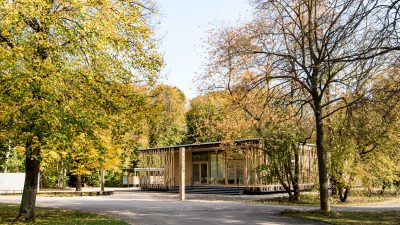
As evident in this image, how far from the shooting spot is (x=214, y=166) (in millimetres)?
39188

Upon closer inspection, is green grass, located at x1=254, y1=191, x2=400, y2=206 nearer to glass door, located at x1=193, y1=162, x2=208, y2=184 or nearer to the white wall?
glass door, located at x1=193, y1=162, x2=208, y2=184

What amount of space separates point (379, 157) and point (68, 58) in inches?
704

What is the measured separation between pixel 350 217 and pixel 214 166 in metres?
23.7

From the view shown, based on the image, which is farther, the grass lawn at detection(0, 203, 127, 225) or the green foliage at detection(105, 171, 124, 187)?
the green foliage at detection(105, 171, 124, 187)

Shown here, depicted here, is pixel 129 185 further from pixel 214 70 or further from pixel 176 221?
pixel 176 221

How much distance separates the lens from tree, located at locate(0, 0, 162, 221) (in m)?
12.4

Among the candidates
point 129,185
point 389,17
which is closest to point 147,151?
point 129,185

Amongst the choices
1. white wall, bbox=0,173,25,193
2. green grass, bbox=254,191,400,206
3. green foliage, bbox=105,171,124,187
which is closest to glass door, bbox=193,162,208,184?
green grass, bbox=254,191,400,206

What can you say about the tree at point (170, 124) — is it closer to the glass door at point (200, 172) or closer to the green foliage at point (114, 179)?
the green foliage at point (114, 179)

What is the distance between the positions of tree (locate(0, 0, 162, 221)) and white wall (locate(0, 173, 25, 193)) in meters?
23.6

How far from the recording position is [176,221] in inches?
573

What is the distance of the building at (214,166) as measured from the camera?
104 ft

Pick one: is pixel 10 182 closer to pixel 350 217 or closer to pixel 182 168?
pixel 182 168

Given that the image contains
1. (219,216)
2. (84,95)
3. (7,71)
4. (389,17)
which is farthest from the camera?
(219,216)
